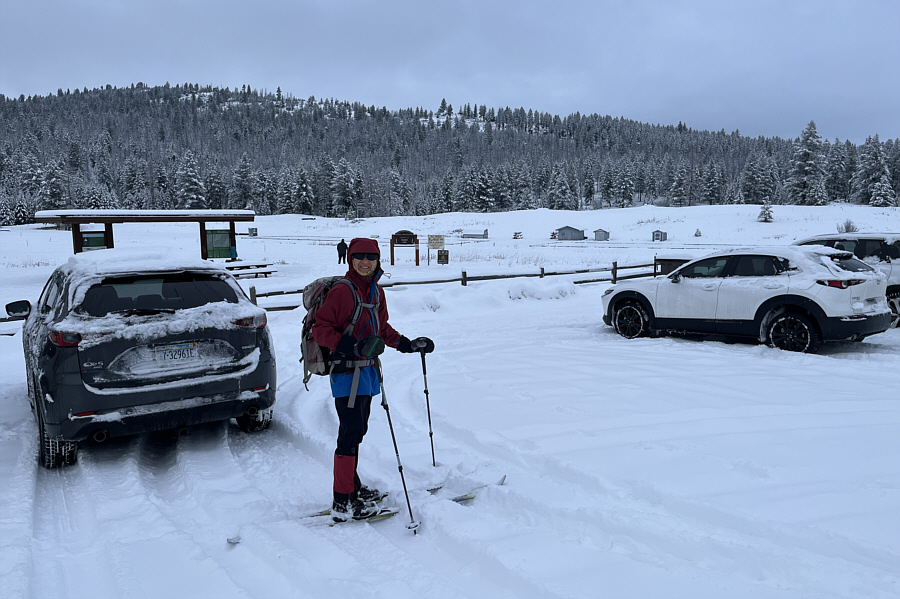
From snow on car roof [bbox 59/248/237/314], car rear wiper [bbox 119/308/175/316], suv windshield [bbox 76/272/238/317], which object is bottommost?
car rear wiper [bbox 119/308/175/316]

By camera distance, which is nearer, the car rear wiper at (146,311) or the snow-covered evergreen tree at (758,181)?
the car rear wiper at (146,311)

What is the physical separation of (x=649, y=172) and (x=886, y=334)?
126836 mm

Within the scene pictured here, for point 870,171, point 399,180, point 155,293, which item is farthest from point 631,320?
point 399,180

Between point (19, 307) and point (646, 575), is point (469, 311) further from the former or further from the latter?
point (646, 575)

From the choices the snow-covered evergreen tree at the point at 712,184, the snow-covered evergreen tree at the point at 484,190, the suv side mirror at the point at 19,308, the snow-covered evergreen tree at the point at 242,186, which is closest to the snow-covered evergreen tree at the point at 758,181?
the snow-covered evergreen tree at the point at 712,184

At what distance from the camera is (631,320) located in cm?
1024

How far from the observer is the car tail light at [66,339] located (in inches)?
173

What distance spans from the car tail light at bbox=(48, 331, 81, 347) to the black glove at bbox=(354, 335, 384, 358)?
2.53 meters

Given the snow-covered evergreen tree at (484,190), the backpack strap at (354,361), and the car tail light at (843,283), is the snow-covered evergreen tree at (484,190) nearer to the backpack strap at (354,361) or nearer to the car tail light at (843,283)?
the car tail light at (843,283)

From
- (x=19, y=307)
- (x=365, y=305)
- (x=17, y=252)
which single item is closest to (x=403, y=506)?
(x=365, y=305)

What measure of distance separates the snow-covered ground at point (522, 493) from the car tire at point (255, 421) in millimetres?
118

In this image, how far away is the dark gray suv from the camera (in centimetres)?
443

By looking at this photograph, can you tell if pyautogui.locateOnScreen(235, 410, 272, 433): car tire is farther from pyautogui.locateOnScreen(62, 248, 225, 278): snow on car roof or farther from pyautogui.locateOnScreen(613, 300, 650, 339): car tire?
pyautogui.locateOnScreen(613, 300, 650, 339): car tire

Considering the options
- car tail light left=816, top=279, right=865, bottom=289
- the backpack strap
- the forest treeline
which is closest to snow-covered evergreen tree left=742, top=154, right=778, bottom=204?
the forest treeline
